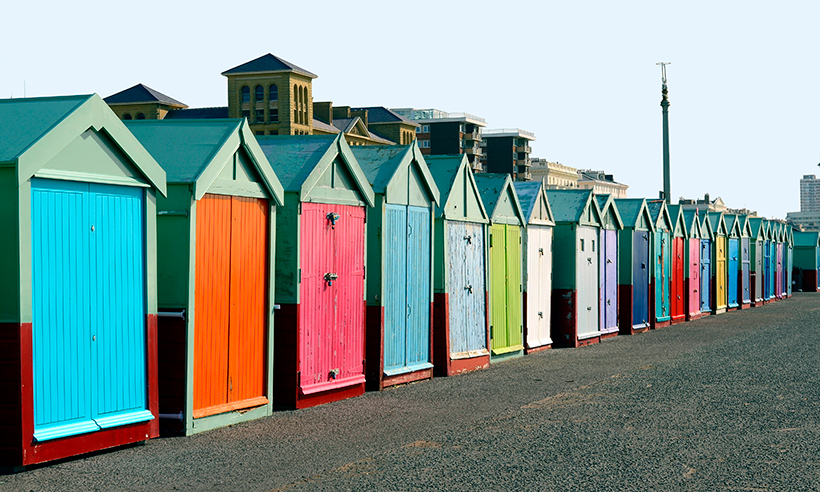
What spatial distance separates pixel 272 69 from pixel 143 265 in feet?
316

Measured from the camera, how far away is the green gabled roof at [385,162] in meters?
14.2

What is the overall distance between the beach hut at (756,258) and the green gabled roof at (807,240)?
1852 centimetres

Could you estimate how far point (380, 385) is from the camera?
545 inches

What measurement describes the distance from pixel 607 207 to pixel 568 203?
230 centimetres

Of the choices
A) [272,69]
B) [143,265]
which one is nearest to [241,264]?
[143,265]

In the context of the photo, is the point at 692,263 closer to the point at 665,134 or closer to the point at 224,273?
the point at 665,134

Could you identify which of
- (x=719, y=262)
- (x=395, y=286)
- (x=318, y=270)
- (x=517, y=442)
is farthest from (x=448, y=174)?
(x=719, y=262)

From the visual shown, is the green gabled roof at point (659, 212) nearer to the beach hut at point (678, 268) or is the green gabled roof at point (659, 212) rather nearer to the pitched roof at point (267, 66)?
the beach hut at point (678, 268)

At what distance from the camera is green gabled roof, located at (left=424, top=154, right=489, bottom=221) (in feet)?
52.9

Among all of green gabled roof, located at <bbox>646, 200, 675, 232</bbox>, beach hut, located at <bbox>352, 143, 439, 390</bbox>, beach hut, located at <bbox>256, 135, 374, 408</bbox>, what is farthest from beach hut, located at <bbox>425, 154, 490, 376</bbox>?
green gabled roof, located at <bbox>646, 200, 675, 232</bbox>

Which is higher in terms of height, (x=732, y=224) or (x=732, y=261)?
(x=732, y=224)

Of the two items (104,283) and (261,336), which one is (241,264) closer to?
(261,336)

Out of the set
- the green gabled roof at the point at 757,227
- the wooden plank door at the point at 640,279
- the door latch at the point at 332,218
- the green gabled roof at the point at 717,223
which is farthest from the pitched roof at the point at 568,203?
the green gabled roof at the point at 757,227

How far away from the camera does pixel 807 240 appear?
6153 cm
